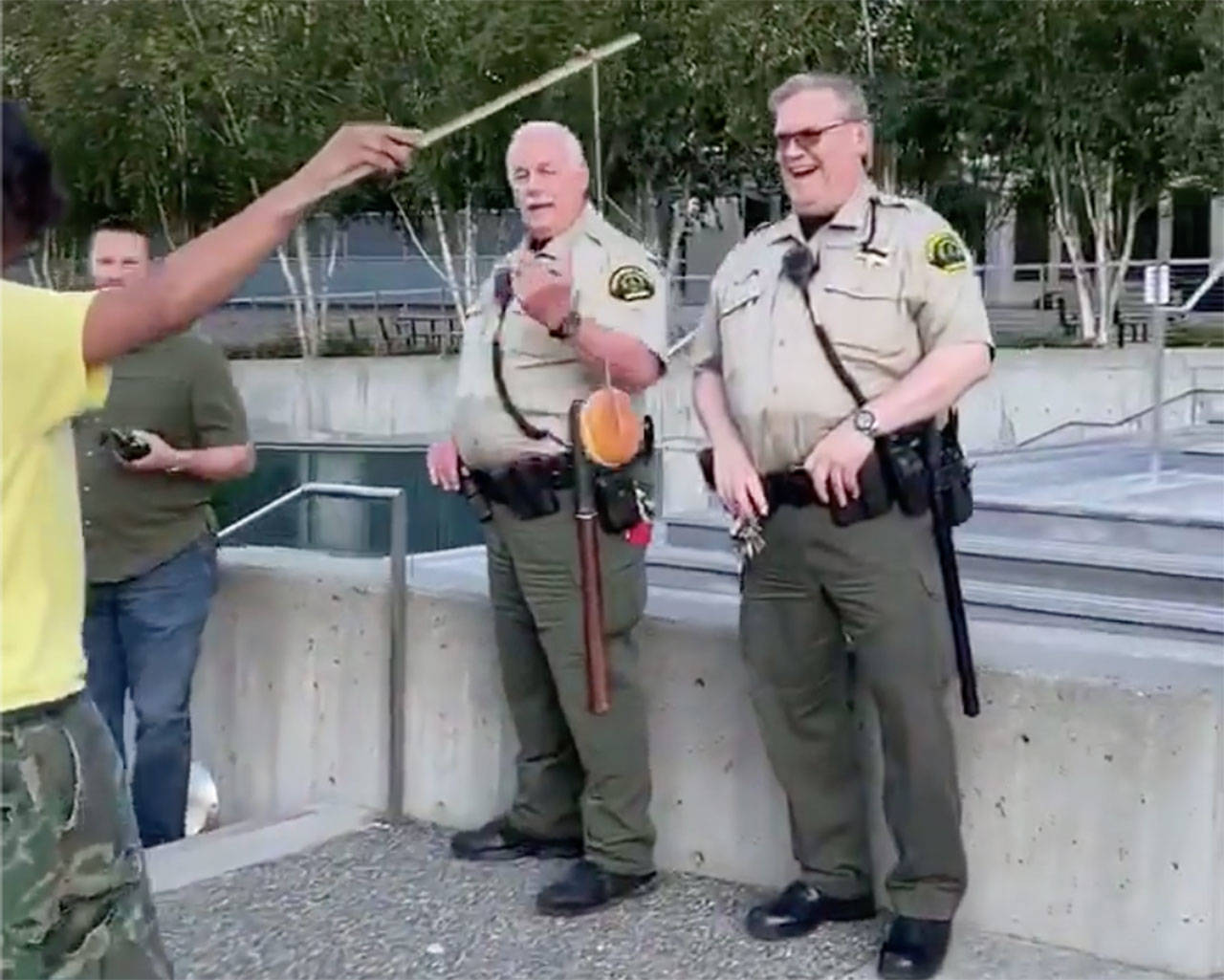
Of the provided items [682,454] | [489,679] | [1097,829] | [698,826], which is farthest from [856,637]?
[682,454]

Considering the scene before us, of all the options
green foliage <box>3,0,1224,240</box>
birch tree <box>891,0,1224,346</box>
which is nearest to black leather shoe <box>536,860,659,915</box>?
green foliage <box>3,0,1224,240</box>

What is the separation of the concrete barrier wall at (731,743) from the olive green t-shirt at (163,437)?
2.02ft

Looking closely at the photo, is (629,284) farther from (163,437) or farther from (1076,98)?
(1076,98)

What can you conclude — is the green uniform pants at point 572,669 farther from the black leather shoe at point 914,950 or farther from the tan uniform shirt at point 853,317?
the black leather shoe at point 914,950

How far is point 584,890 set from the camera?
14.5 feet

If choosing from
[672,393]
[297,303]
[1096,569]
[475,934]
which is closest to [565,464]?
[475,934]

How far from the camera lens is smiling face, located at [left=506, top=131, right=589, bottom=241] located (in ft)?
14.0

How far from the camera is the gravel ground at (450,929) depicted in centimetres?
415

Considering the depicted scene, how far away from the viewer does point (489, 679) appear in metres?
5.07

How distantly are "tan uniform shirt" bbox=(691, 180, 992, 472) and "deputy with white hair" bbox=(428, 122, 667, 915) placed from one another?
39cm

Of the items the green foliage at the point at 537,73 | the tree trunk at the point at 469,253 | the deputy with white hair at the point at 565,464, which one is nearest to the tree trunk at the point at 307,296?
the green foliage at the point at 537,73

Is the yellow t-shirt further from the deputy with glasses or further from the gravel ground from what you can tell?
the gravel ground

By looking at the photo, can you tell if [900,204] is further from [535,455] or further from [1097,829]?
[1097,829]

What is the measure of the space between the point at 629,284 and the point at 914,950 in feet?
5.14
